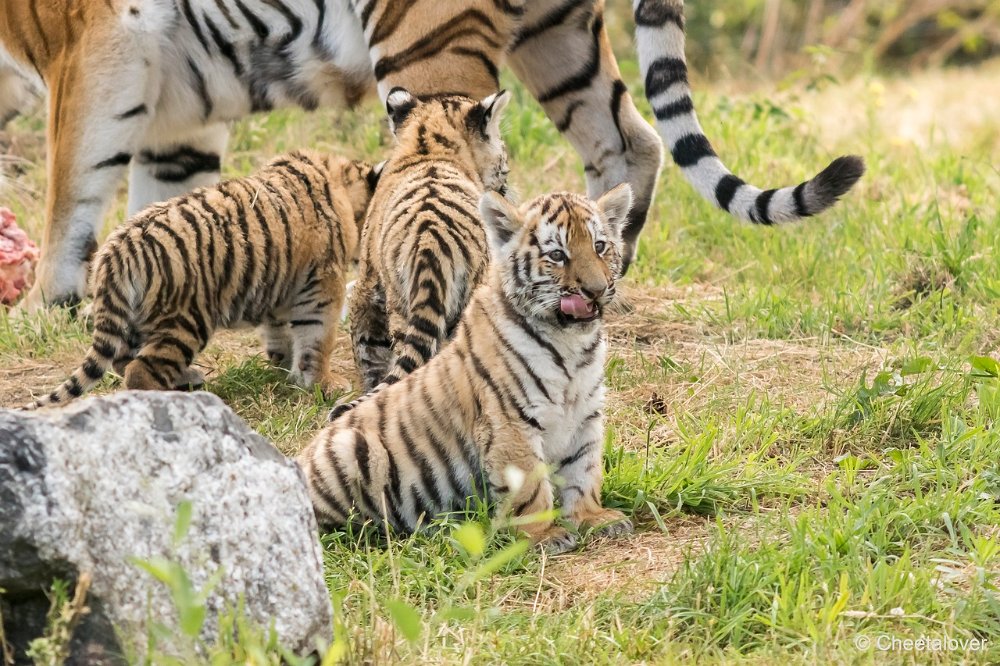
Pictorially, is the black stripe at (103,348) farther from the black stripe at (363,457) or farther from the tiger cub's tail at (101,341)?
the black stripe at (363,457)

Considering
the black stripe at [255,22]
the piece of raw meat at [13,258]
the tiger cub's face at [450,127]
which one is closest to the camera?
the tiger cub's face at [450,127]

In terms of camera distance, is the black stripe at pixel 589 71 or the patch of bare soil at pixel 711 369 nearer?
the patch of bare soil at pixel 711 369

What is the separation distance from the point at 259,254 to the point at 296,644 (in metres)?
2.22

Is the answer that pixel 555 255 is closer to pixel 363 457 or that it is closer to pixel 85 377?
pixel 363 457

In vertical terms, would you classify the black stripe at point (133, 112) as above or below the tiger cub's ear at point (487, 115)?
above

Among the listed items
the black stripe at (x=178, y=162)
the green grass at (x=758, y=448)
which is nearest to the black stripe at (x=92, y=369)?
the green grass at (x=758, y=448)

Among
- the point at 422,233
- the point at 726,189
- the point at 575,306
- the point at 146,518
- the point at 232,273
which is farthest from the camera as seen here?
the point at 726,189

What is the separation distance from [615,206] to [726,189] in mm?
1313

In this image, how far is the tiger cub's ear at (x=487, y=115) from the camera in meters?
4.74

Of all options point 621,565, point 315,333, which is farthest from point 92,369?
point 621,565

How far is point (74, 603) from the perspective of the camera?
235 centimetres

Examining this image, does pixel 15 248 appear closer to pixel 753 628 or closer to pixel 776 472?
pixel 776 472

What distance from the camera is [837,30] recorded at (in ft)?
45.3

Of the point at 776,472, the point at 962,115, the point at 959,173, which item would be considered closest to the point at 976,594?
the point at 776,472
